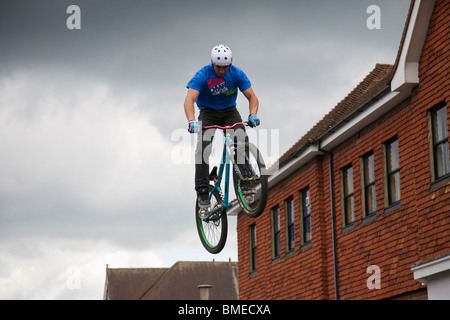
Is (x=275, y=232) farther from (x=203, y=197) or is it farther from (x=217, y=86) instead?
(x=217, y=86)

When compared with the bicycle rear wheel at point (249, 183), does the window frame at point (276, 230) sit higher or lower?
higher

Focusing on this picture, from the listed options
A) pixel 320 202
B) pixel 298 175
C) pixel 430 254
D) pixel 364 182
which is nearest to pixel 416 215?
pixel 430 254

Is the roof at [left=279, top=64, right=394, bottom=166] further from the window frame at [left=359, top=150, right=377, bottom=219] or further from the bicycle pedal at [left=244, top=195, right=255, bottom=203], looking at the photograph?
the bicycle pedal at [left=244, top=195, right=255, bottom=203]

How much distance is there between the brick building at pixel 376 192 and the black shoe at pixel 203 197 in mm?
8362

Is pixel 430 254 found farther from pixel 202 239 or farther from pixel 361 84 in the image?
pixel 361 84

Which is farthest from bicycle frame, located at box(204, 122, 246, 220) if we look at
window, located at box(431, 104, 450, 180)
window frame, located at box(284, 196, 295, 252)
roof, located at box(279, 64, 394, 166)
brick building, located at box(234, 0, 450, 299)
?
window frame, located at box(284, 196, 295, 252)

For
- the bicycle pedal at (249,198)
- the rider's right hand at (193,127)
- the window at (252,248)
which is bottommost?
the bicycle pedal at (249,198)

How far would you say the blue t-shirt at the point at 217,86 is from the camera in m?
9.90

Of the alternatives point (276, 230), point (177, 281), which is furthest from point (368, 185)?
point (177, 281)

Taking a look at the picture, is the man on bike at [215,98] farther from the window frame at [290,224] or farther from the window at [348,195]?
the window frame at [290,224]

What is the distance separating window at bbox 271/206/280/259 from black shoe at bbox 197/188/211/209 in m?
19.2

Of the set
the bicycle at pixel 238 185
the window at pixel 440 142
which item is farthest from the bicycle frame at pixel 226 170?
the window at pixel 440 142

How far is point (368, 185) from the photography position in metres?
23.3
